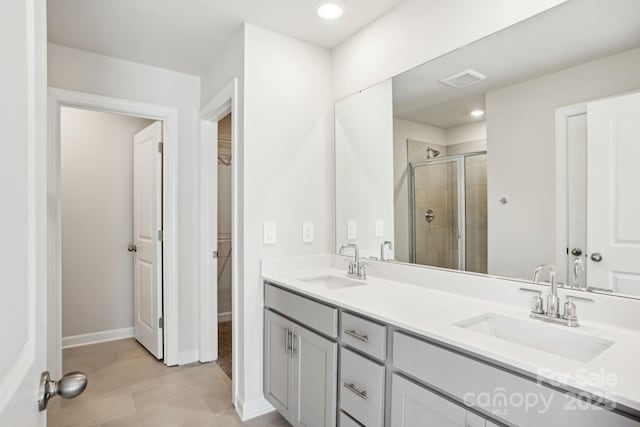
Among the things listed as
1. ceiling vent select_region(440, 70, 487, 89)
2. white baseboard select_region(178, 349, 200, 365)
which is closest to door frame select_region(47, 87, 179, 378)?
white baseboard select_region(178, 349, 200, 365)

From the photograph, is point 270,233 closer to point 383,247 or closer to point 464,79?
point 383,247

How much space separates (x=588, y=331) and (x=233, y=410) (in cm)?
203

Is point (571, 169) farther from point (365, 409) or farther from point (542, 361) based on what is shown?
point (365, 409)

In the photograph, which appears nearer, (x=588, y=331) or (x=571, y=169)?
(x=588, y=331)

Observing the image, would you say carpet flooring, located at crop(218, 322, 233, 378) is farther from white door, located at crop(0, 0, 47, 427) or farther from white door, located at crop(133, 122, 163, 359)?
white door, located at crop(0, 0, 47, 427)

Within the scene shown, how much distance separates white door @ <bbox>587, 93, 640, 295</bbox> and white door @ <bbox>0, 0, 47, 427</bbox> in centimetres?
169

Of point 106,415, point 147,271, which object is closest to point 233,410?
point 106,415

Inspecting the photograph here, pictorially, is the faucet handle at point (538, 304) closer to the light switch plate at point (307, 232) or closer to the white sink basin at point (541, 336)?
the white sink basin at point (541, 336)

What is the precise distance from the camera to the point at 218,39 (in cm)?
245

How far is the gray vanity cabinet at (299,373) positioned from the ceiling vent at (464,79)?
4.77 ft

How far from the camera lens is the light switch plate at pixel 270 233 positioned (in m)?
2.30

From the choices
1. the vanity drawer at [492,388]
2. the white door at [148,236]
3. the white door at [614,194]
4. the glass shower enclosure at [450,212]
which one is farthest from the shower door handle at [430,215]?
the white door at [148,236]

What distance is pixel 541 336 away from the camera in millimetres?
1302

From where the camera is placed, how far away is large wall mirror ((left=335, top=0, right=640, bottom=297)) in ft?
4.25
